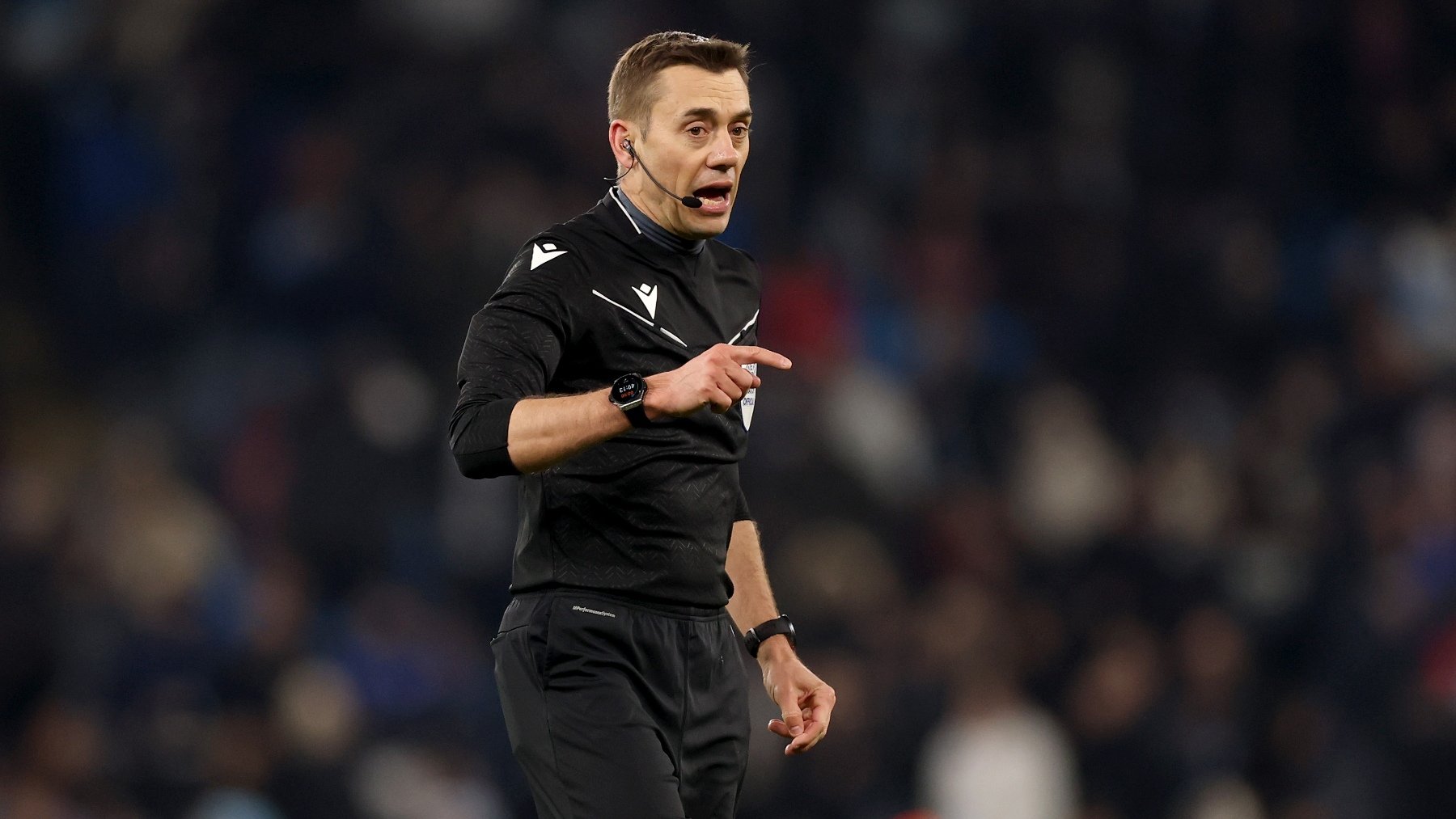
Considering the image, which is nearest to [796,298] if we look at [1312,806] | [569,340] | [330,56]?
[330,56]

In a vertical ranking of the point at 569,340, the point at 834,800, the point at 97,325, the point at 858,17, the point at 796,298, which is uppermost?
the point at 858,17

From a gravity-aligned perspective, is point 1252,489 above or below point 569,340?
below

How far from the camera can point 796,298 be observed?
399 inches

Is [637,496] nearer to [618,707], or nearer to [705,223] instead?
[618,707]

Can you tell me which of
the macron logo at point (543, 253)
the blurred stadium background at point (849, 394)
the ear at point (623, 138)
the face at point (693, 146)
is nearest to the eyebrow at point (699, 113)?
the face at point (693, 146)

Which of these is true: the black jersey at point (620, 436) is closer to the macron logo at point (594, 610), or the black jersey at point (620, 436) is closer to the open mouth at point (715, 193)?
the macron logo at point (594, 610)

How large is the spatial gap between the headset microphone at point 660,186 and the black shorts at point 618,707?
765mm

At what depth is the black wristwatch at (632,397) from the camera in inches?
129

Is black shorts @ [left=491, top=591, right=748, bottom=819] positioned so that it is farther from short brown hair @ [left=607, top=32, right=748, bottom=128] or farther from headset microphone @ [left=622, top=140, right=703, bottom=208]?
short brown hair @ [left=607, top=32, right=748, bottom=128]

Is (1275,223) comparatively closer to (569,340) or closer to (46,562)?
(46,562)

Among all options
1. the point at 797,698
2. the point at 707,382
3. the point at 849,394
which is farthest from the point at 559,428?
the point at 849,394

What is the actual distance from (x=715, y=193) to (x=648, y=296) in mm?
240

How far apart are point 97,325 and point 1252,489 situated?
18.7 feet

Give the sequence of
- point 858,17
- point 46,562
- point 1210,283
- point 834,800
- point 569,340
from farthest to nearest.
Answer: point 858,17, point 1210,283, point 46,562, point 834,800, point 569,340
